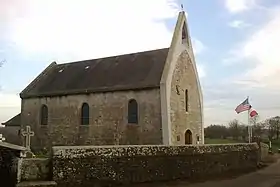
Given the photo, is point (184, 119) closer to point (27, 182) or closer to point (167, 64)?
point (167, 64)

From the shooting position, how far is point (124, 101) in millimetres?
30531

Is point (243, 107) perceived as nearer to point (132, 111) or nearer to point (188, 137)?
point (188, 137)

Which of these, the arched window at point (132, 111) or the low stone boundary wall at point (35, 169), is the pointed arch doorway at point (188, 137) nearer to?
the arched window at point (132, 111)

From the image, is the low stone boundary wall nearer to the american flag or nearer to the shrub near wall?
the shrub near wall

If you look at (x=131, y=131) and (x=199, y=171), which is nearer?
(x=199, y=171)

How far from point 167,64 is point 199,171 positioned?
11.0m

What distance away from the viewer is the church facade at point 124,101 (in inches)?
1148

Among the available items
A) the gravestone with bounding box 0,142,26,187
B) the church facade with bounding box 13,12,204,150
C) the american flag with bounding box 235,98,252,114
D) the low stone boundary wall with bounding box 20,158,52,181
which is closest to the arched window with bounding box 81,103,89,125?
the church facade with bounding box 13,12,204,150

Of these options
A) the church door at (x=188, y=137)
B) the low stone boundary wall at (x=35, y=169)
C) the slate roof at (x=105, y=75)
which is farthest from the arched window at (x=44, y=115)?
the low stone boundary wall at (x=35, y=169)

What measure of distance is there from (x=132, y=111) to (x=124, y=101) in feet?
3.36

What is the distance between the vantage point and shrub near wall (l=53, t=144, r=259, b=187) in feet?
49.3

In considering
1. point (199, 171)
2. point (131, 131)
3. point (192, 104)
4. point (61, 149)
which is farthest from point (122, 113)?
point (61, 149)

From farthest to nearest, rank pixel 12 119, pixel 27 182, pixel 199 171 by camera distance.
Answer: pixel 12 119 → pixel 199 171 → pixel 27 182

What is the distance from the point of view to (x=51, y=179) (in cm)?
1477
